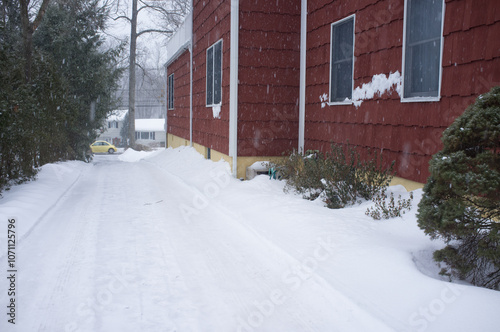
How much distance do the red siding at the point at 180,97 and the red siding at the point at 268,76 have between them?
7.23 meters

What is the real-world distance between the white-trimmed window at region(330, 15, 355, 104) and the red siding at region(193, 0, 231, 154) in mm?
3074

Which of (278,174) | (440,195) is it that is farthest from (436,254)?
(278,174)

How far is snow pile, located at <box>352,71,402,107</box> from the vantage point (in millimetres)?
6777

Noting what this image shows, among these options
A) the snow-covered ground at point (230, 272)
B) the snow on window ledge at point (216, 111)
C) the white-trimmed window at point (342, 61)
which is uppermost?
the white-trimmed window at point (342, 61)

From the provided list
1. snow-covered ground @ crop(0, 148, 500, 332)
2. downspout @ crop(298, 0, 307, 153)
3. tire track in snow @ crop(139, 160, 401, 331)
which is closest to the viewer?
tire track in snow @ crop(139, 160, 401, 331)

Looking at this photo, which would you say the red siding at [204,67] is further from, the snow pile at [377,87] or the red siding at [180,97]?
the snow pile at [377,87]

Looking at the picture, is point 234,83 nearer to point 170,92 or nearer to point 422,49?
point 422,49

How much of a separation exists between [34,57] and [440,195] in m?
13.4

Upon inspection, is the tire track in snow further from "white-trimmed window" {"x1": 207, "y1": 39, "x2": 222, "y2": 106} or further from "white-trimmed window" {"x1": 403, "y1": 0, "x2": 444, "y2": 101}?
"white-trimmed window" {"x1": 207, "y1": 39, "x2": 222, "y2": 106}

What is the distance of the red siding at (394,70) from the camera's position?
5219 mm

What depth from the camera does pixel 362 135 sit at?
778 centimetres

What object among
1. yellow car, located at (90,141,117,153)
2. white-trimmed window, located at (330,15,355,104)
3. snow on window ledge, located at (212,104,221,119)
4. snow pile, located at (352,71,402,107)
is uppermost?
white-trimmed window, located at (330,15,355,104)

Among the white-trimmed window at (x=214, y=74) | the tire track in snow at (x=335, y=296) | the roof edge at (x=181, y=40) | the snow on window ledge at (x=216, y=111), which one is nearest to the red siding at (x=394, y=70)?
the tire track in snow at (x=335, y=296)

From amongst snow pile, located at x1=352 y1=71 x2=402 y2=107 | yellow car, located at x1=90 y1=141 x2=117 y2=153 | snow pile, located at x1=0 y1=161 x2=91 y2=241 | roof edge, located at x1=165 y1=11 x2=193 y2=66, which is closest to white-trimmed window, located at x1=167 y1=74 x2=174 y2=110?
roof edge, located at x1=165 y1=11 x2=193 y2=66
